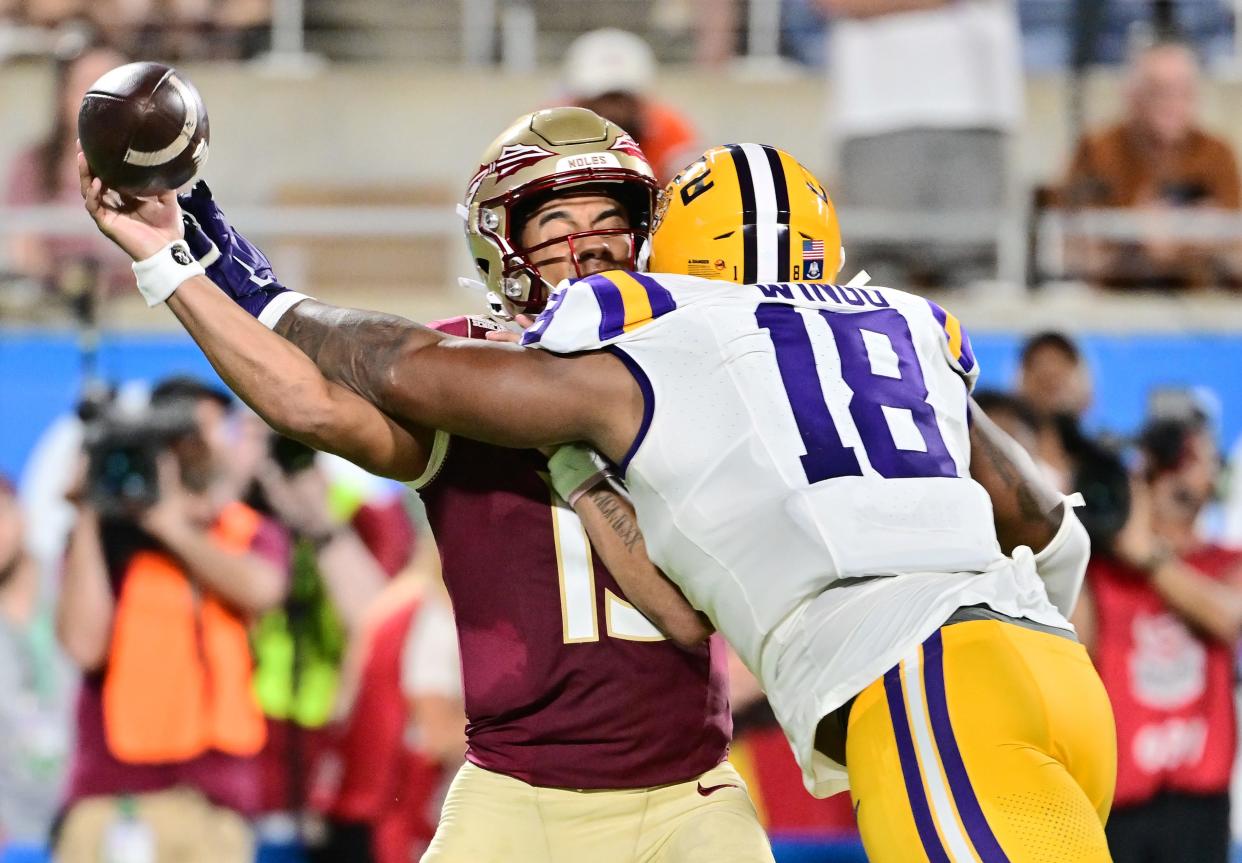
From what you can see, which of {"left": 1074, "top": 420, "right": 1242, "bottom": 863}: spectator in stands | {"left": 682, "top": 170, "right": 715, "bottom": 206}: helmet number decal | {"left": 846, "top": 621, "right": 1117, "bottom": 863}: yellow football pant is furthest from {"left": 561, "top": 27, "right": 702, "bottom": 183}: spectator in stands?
{"left": 846, "top": 621, "right": 1117, "bottom": 863}: yellow football pant

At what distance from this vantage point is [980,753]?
9.37 ft

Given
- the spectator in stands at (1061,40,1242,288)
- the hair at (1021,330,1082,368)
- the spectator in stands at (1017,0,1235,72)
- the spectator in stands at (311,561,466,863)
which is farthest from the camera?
the spectator in stands at (1017,0,1235,72)

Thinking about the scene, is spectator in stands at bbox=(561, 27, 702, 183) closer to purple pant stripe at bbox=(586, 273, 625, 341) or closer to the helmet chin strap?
the helmet chin strap

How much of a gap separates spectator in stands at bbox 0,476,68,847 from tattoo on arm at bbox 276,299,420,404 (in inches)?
148

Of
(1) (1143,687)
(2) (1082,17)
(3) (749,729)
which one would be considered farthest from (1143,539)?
(2) (1082,17)

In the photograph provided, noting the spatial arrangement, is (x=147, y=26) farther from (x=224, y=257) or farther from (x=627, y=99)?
(x=224, y=257)

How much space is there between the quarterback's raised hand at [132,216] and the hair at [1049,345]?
4452 mm

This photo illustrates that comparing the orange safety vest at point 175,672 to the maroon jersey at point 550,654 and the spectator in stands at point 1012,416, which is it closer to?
the spectator in stands at point 1012,416

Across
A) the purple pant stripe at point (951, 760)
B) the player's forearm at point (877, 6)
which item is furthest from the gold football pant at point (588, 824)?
the player's forearm at point (877, 6)

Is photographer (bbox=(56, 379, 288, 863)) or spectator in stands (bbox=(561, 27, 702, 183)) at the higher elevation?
spectator in stands (bbox=(561, 27, 702, 183))

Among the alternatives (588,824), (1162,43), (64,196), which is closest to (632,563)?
(588,824)

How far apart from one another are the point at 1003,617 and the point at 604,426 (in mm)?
763

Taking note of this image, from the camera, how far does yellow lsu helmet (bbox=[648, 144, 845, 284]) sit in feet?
11.4

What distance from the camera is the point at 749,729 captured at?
6.93 metres
